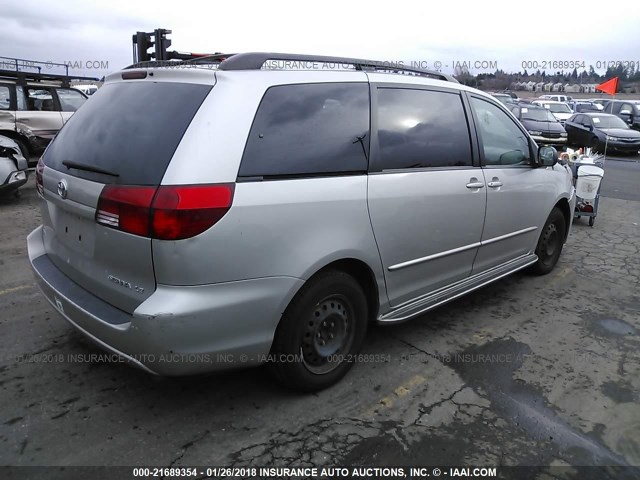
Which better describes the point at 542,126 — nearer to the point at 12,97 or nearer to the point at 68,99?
the point at 68,99

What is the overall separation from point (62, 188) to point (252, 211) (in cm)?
114

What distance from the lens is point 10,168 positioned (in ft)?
24.6

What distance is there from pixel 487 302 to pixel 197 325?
9.98 ft

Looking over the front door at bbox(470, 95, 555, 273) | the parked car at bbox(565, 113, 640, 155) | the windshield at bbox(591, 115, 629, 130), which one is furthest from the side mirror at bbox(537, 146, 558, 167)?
the windshield at bbox(591, 115, 629, 130)

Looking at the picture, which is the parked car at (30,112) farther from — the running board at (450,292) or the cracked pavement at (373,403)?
the running board at (450,292)

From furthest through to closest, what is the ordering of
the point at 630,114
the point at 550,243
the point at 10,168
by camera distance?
1. the point at 630,114
2. the point at 10,168
3. the point at 550,243

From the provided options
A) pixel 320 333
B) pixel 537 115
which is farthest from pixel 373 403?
pixel 537 115

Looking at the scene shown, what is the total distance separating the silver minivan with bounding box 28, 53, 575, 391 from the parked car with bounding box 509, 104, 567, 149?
52.8 feet

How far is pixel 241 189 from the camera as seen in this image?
2.41m

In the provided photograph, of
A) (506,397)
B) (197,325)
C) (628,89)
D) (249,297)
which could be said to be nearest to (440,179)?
(506,397)

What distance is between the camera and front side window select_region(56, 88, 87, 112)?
10.4 metres

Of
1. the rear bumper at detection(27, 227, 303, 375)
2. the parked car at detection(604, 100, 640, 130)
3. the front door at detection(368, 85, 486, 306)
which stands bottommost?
the rear bumper at detection(27, 227, 303, 375)

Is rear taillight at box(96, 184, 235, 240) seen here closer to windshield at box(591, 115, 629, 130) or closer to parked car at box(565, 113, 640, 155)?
parked car at box(565, 113, 640, 155)

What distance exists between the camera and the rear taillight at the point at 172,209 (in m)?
2.25
